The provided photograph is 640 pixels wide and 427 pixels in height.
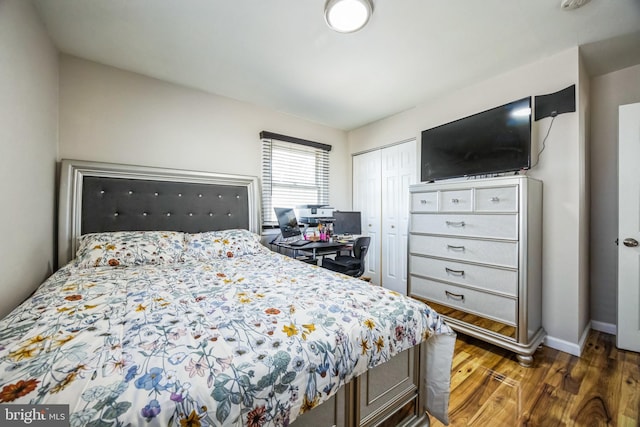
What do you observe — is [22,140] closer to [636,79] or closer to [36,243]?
[36,243]

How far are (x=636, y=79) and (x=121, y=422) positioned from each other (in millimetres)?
4039

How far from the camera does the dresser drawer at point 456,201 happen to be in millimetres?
2178

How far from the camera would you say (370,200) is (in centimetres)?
377

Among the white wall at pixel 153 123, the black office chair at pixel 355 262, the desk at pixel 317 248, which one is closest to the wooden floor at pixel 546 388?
the black office chair at pixel 355 262

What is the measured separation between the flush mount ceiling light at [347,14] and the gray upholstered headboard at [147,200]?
6.08 ft

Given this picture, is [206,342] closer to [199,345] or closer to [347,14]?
[199,345]

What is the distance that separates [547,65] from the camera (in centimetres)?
213

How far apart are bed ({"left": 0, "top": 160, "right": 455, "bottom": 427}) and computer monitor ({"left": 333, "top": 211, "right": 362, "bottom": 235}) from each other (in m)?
1.51

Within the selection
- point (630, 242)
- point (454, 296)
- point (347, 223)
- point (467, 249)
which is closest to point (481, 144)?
point (467, 249)

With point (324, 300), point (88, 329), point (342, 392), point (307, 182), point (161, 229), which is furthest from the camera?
point (307, 182)

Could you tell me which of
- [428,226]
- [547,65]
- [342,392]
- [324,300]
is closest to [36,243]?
[324,300]

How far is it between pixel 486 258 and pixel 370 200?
190cm

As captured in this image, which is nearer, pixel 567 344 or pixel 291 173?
pixel 567 344

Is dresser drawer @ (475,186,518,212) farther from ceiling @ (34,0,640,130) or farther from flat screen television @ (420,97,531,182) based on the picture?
ceiling @ (34,0,640,130)
